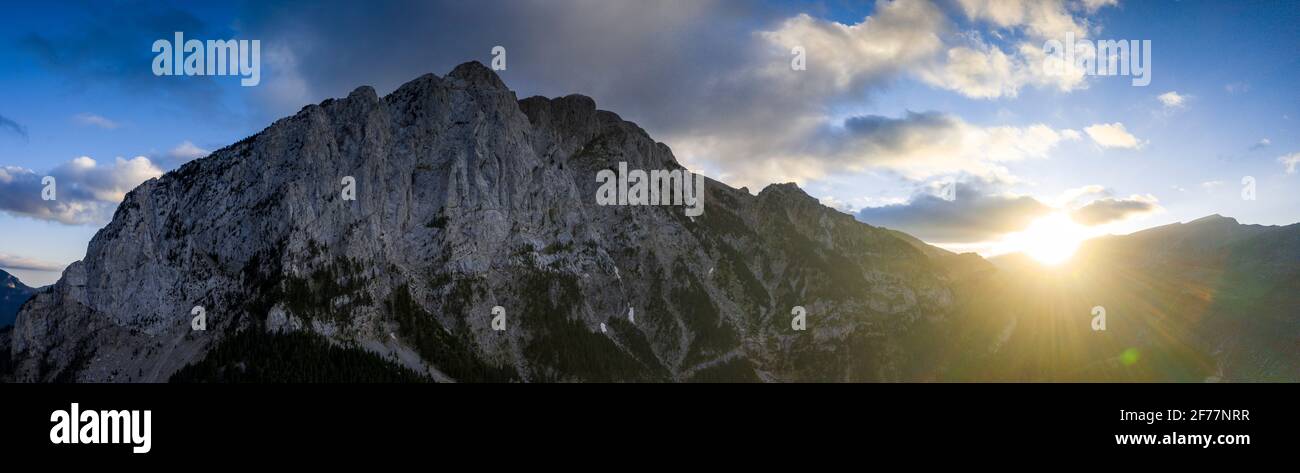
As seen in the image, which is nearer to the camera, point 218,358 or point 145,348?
point 218,358
